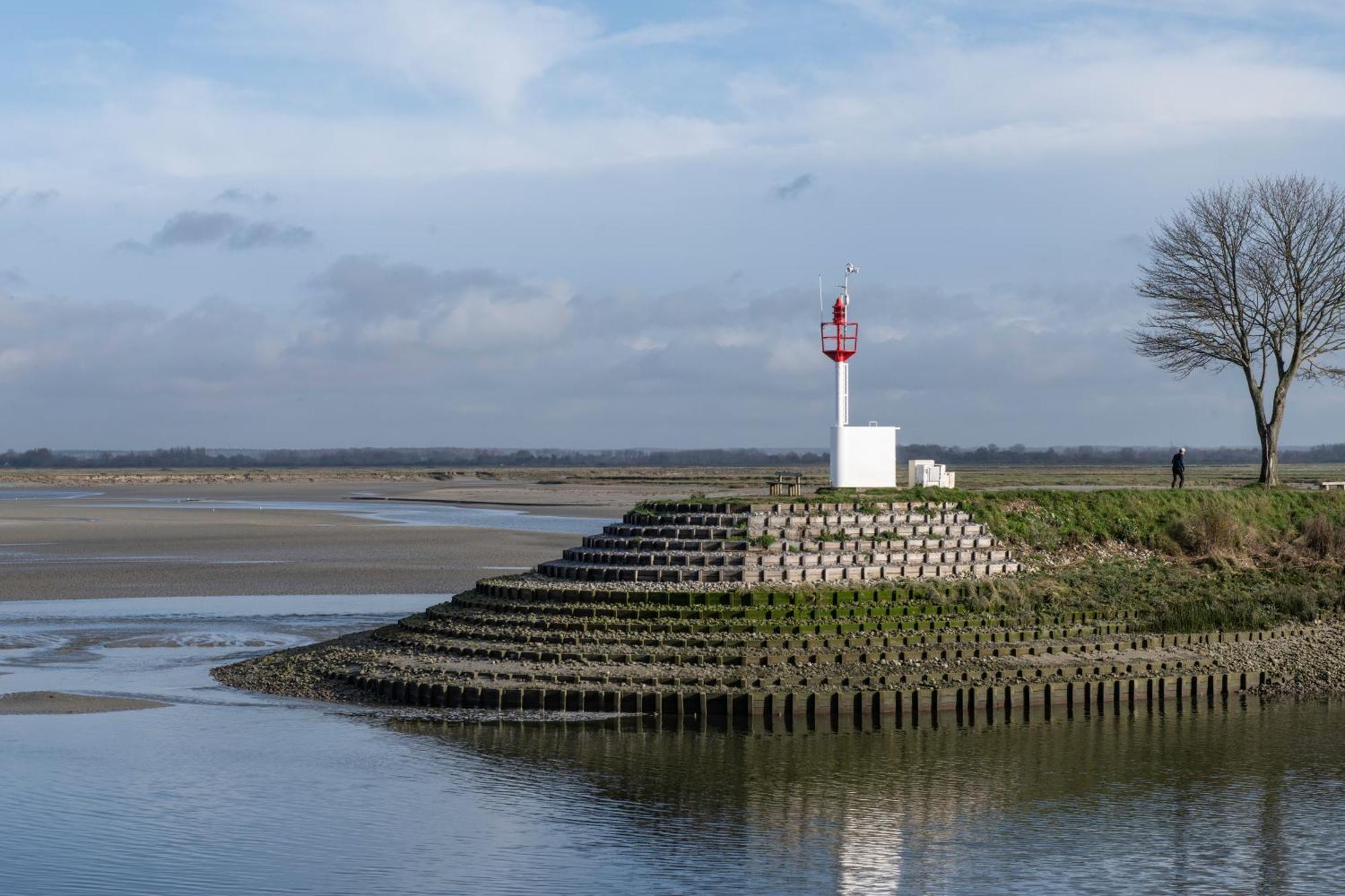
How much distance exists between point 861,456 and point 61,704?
16.8 metres

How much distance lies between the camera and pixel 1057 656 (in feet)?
87.5

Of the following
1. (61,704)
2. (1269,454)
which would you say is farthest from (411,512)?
(61,704)

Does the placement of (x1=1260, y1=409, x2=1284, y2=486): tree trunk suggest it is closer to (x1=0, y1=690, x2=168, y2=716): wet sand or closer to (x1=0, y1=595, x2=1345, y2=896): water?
(x1=0, y1=595, x2=1345, y2=896): water

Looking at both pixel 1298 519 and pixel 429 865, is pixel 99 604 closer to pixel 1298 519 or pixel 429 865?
pixel 429 865

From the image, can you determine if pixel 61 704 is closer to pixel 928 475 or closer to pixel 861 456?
pixel 861 456

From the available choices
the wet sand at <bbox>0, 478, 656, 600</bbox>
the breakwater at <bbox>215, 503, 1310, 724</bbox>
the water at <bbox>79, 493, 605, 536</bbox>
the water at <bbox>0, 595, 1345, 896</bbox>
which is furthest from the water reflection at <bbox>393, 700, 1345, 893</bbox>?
the water at <bbox>79, 493, 605, 536</bbox>

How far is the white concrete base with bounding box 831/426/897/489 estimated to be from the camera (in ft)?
108

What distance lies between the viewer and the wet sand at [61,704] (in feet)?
78.3

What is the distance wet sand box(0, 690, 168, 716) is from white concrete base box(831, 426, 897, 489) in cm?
1504

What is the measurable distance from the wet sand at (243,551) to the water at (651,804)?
16.9 m

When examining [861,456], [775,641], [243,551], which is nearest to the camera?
[775,641]

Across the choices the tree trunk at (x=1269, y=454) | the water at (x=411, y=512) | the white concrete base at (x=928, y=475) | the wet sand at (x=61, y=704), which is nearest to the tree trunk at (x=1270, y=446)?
the tree trunk at (x=1269, y=454)

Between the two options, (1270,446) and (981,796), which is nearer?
(981,796)

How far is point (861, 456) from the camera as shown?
3284 cm
